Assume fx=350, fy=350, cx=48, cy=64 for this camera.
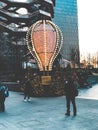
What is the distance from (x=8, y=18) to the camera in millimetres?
70062

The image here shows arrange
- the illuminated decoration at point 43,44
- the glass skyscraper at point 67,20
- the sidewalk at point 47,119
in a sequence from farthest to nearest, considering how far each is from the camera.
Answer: the glass skyscraper at point 67,20 < the illuminated decoration at point 43,44 < the sidewalk at point 47,119

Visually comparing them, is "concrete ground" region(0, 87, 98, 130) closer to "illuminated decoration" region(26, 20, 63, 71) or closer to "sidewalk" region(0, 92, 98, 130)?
"sidewalk" region(0, 92, 98, 130)

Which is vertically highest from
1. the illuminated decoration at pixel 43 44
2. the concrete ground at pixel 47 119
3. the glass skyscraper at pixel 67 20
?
the glass skyscraper at pixel 67 20

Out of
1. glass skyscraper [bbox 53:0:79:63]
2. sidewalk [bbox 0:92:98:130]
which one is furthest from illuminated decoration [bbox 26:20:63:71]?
glass skyscraper [bbox 53:0:79:63]

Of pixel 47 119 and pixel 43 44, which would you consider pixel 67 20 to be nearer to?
pixel 43 44

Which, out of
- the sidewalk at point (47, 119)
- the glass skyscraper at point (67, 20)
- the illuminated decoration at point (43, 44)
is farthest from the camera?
the glass skyscraper at point (67, 20)

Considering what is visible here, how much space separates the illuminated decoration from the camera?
27641mm

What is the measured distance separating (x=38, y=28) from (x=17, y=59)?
96.5 feet

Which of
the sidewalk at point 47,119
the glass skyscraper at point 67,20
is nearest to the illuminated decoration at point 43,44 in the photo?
the sidewalk at point 47,119

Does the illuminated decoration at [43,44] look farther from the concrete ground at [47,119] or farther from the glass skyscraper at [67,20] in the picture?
the glass skyscraper at [67,20]

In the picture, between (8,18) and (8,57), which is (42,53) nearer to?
(8,57)

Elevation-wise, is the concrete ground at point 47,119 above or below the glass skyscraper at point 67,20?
below

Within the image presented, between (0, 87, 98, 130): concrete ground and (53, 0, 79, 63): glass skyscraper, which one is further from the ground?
(53, 0, 79, 63): glass skyscraper

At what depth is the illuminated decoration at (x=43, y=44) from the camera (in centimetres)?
2764
